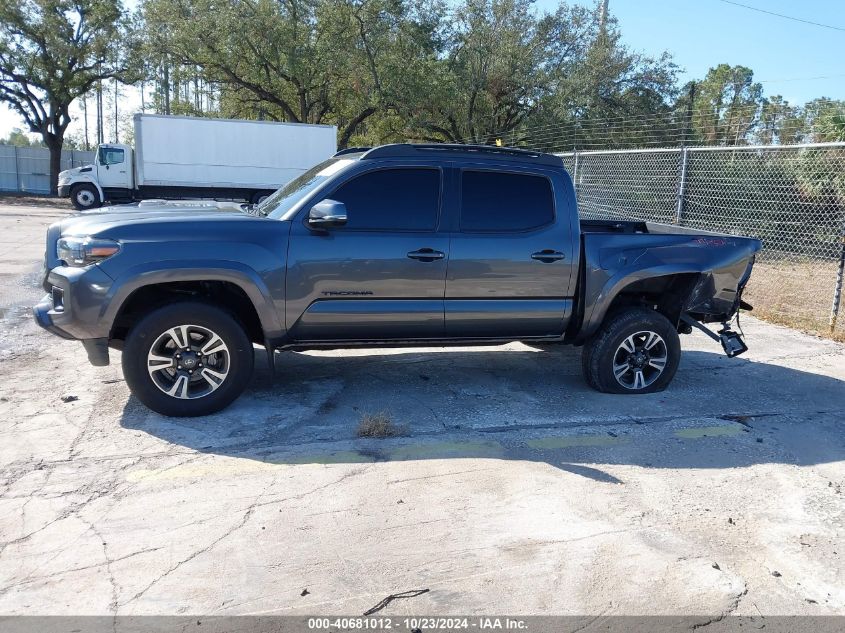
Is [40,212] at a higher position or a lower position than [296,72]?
lower

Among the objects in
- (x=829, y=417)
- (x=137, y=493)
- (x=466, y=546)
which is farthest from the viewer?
(x=829, y=417)

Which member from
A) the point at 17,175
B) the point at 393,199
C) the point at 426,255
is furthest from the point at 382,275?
the point at 17,175

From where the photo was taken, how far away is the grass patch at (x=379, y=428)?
189 inches

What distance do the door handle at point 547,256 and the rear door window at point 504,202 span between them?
0.21 meters

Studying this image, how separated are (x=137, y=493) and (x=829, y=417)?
5.12m

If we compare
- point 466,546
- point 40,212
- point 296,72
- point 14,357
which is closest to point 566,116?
point 296,72

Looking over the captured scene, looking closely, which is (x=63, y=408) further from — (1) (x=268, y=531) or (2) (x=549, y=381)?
(2) (x=549, y=381)

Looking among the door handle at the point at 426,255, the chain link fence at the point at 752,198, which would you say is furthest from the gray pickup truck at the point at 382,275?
the chain link fence at the point at 752,198

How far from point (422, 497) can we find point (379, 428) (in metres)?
0.92

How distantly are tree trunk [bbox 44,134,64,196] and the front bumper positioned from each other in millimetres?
32063

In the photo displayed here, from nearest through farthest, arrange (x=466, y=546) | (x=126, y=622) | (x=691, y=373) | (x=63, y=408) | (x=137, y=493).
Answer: (x=126, y=622), (x=466, y=546), (x=137, y=493), (x=63, y=408), (x=691, y=373)

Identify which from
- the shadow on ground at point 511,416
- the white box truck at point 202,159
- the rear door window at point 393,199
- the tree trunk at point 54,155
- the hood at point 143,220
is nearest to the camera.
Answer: the shadow on ground at point 511,416

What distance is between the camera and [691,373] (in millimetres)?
6711

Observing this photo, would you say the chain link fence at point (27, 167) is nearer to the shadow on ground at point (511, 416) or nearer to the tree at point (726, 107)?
the tree at point (726, 107)
